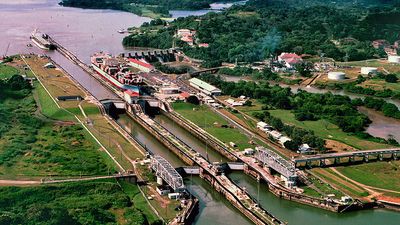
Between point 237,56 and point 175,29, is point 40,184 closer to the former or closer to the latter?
point 237,56

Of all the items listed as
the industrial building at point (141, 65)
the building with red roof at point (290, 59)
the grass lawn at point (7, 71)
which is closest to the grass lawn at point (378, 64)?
the building with red roof at point (290, 59)

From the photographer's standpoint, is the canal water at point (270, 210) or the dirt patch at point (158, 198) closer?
the dirt patch at point (158, 198)

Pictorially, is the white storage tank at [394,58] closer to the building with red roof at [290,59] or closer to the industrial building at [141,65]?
the building with red roof at [290,59]

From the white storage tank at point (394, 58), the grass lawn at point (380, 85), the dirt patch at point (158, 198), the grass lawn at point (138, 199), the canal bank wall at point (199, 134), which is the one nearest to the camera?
the grass lawn at point (138, 199)

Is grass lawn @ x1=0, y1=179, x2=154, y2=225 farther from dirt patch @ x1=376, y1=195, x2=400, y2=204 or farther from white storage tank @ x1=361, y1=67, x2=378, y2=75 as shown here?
white storage tank @ x1=361, y1=67, x2=378, y2=75

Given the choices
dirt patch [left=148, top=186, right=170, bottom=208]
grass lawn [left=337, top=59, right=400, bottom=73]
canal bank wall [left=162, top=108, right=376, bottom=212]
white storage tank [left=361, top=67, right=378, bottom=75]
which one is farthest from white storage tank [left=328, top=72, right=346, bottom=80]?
dirt patch [left=148, top=186, right=170, bottom=208]

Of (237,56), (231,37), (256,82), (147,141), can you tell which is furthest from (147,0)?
(147,141)
